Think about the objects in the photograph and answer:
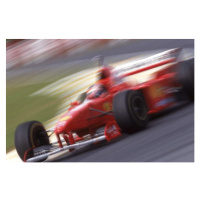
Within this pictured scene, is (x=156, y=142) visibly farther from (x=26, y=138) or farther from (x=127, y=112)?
(x=26, y=138)

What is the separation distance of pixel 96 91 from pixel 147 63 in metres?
0.98

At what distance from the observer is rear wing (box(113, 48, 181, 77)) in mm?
6533

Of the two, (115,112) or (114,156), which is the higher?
(115,112)

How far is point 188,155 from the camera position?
496cm

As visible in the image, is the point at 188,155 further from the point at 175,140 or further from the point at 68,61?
the point at 68,61

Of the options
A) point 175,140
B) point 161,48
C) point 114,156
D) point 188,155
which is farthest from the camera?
point 161,48

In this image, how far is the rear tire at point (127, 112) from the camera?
18.6 feet

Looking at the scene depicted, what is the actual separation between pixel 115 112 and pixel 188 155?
1.20 meters

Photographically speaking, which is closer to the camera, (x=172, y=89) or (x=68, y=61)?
(x=172, y=89)

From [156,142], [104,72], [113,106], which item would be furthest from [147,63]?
[156,142]

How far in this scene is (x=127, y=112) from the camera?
5.65 meters

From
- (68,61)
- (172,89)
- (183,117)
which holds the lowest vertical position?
(183,117)

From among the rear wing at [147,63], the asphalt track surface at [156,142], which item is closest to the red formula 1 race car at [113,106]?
the rear wing at [147,63]
